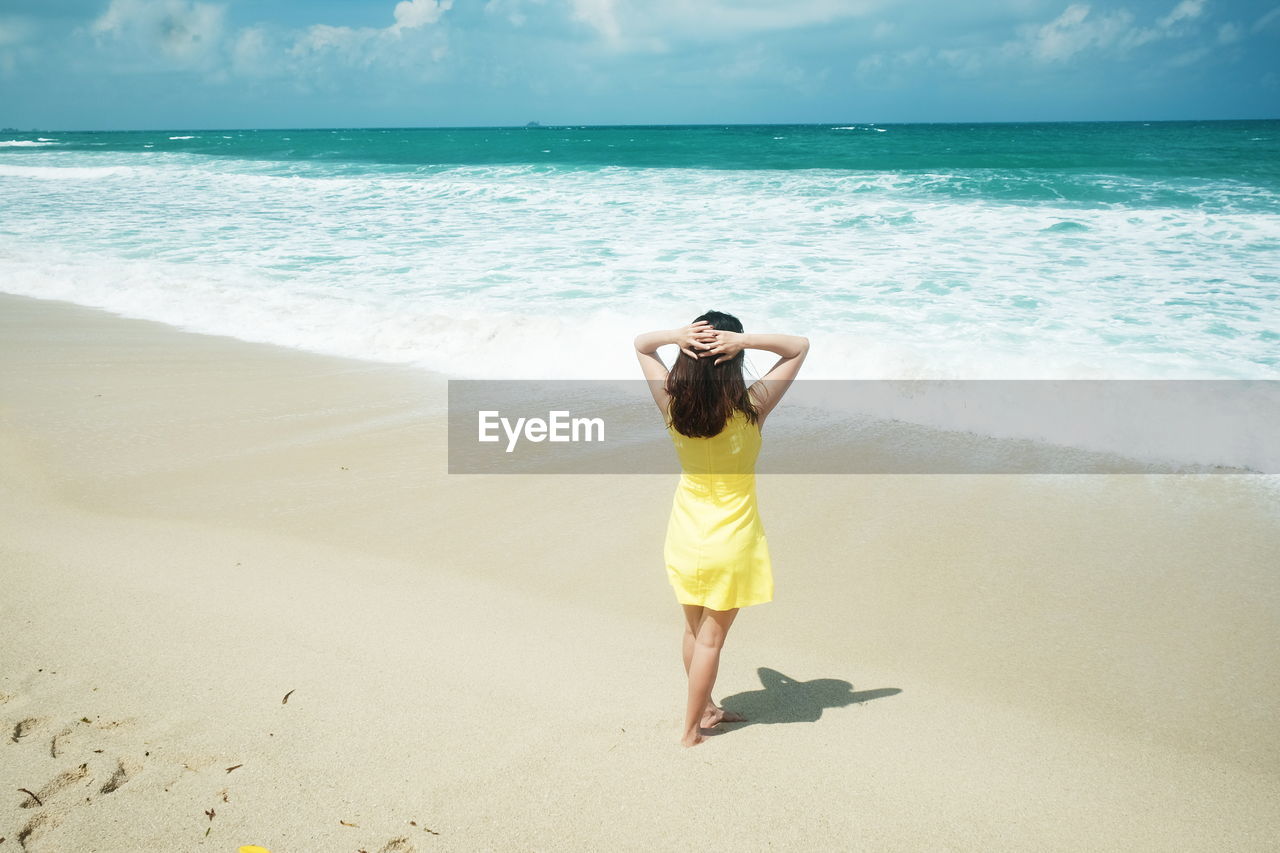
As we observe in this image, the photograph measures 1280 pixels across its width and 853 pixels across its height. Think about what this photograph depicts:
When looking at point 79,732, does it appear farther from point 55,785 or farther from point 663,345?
point 663,345

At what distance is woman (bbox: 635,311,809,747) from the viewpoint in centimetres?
264

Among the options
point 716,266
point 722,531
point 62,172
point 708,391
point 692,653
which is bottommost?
point 692,653

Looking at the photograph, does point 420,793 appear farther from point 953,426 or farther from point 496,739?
point 953,426

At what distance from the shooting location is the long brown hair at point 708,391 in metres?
2.62

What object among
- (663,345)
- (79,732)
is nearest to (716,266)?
(663,345)

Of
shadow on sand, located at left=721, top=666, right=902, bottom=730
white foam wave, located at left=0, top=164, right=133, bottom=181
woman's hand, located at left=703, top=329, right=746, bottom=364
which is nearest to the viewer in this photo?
woman's hand, located at left=703, top=329, right=746, bottom=364

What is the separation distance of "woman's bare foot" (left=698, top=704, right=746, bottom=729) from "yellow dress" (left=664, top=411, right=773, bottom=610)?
49 centimetres

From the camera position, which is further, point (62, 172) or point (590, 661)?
point (62, 172)

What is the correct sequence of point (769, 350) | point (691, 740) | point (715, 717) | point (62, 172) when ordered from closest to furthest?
point (769, 350) → point (691, 740) → point (715, 717) → point (62, 172)

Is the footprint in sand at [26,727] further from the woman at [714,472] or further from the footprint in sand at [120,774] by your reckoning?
the woman at [714,472]

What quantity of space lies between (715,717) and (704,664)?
310 millimetres

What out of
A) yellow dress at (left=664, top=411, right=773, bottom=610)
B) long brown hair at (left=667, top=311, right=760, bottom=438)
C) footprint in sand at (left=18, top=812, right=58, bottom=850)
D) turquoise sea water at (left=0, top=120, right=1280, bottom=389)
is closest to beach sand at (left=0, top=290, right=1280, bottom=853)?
footprint in sand at (left=18, top=812, right=58, bottom=850)

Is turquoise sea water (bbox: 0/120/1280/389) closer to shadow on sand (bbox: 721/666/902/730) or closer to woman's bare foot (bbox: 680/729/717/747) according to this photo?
shadow on sand (bbox: 721/666/902/730)

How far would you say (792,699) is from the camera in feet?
10.7
